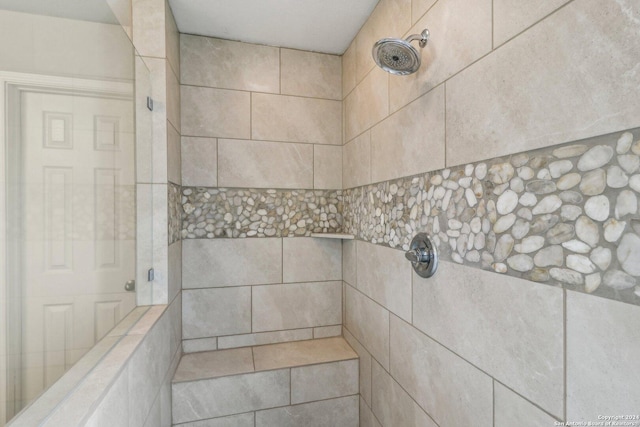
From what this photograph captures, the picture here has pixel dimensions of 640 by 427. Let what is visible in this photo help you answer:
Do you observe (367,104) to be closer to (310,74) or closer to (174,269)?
(310,74)

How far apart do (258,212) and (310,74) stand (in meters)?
0.96

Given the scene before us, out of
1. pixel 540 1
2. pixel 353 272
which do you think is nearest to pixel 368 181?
pixel 353 272

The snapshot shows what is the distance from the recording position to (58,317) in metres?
0.85

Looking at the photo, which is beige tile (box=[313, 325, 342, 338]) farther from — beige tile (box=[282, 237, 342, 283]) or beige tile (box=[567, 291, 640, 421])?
beige tile (box=[567, 291, 640, 421])

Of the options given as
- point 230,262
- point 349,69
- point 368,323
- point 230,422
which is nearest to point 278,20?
point 349,69

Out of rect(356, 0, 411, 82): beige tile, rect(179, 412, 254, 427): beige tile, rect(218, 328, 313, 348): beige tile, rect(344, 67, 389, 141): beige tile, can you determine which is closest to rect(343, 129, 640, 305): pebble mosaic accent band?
rect(344, 67, 389, 141): beige tile

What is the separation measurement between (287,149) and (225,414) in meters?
1.52

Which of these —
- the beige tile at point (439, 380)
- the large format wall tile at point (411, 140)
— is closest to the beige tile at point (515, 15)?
the large format wall tile at point (411, 140)

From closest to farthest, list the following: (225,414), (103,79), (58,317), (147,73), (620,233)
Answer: (620,233) < (58,317) < (103,79) < (147,73) < (225,414)

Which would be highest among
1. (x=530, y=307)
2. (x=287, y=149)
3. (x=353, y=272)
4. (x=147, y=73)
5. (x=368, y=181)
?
(x=147, y=73)

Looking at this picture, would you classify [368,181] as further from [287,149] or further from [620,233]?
[620,233]

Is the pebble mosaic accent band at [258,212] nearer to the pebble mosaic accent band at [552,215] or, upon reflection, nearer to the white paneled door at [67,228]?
the white paneled door at [67,228]

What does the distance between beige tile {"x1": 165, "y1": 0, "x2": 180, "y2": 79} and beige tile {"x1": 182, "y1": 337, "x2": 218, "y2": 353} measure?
1.52 metres

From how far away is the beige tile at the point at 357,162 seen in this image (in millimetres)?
1589
